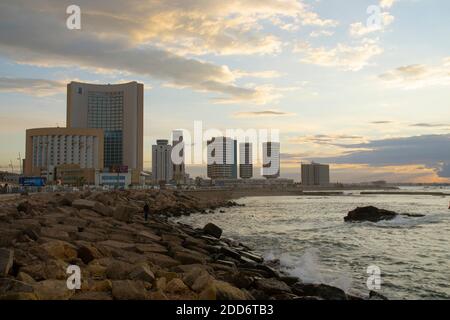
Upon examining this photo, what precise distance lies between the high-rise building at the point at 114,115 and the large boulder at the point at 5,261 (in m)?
160

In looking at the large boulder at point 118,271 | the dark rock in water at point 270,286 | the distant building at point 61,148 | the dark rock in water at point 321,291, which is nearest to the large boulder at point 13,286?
the large boulder at point 118,271

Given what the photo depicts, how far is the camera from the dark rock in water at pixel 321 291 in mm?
11055

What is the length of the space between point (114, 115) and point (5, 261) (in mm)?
168619

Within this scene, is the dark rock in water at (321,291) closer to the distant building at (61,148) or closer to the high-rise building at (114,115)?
the distant building at (61,148)

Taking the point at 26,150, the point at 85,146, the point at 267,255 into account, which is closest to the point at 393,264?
the point at 267,255

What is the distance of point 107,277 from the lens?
9.94 m

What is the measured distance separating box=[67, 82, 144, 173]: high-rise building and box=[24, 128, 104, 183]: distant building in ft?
54.2

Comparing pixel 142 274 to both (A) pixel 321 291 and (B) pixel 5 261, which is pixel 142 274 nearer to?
(B) pixel 5 261

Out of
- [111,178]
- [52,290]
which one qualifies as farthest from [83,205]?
[111,178]

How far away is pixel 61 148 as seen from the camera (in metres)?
150

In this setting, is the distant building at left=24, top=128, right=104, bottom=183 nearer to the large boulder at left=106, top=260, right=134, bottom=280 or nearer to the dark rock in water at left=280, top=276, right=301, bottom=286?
the dark rock in water at left=280, top=276, right=301, bottom=286
